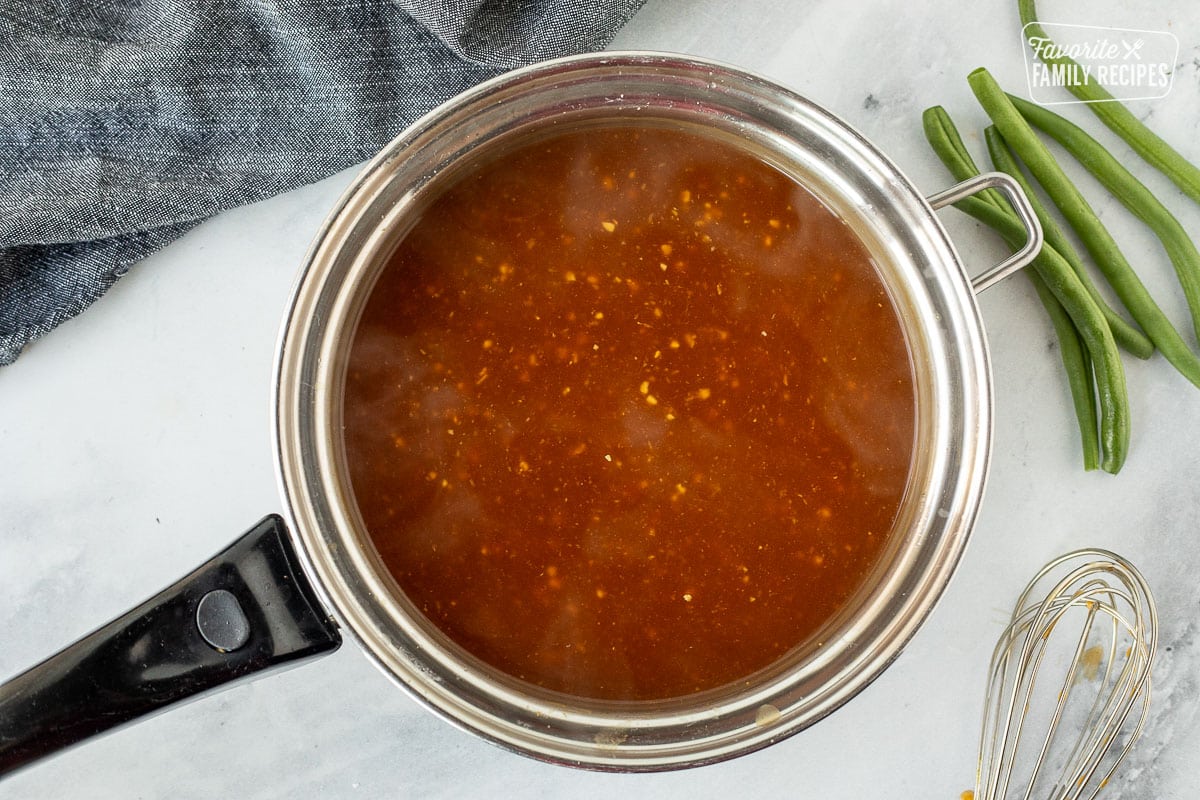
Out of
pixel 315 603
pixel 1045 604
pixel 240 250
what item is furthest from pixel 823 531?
pixel 240 250

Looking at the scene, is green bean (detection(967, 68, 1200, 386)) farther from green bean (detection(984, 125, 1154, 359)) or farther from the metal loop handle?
the metal loop handle

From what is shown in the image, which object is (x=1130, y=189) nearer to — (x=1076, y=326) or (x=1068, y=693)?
(x=1076, y=326)

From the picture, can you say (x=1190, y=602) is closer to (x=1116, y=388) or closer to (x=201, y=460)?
(x=1116, y=388)

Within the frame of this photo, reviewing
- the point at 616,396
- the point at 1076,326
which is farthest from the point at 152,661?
the point at 1076,326

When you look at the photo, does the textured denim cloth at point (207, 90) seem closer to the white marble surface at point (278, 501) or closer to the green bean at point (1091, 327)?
the white marble surface at point (278, 501)

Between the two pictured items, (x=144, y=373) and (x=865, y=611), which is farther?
(x=144, y=373)

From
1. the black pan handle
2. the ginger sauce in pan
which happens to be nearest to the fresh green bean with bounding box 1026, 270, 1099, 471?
the ginger sauce in pan

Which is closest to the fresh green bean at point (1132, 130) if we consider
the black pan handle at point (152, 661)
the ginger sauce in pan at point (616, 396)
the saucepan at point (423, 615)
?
the saucepan at point (423, 615)
